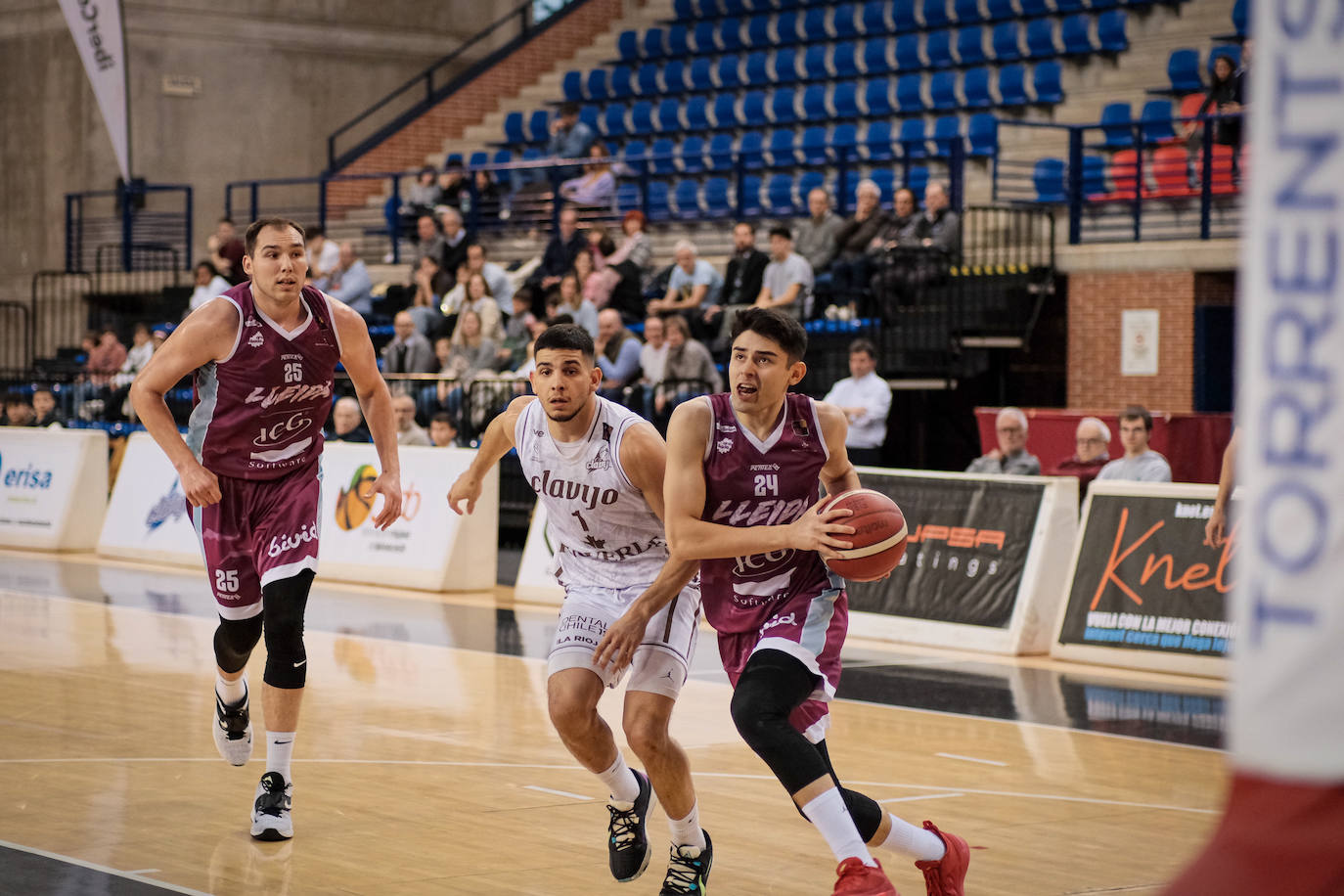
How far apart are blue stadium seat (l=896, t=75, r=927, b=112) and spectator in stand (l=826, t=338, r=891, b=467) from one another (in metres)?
7.74

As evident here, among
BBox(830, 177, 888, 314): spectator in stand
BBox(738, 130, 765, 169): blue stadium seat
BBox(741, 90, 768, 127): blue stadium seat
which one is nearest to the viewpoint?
BBox(830, 177, 888, 314): spectator in stand

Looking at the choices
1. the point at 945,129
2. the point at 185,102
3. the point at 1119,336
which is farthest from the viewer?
the point at 185,102

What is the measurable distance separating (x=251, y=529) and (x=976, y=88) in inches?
610

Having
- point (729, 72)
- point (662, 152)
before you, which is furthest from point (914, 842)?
point (729, 72)

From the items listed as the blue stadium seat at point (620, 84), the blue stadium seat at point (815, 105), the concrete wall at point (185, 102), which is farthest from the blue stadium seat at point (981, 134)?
the concrete wall at point (185, 102)

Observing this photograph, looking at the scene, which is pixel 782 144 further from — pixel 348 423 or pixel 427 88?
pixel 427 88

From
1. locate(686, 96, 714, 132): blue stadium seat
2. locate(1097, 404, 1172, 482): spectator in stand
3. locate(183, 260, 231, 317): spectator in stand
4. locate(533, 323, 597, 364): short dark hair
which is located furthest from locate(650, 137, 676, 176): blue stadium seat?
locate(533, 323, 597, 364): short dark hair

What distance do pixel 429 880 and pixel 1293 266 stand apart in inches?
161

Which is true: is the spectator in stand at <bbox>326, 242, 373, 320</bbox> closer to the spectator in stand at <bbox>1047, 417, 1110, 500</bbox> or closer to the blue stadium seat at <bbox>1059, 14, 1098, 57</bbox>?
the blue stadium seat at <bbox>1059, 14, 1098, 57</bbox>

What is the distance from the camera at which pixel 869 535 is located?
5.08 metres

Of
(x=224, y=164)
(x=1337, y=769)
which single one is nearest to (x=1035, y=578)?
(x=1337, y=769)

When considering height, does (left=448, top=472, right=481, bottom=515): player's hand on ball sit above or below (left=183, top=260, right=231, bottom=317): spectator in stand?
below

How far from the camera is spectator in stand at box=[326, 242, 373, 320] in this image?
20.3 m

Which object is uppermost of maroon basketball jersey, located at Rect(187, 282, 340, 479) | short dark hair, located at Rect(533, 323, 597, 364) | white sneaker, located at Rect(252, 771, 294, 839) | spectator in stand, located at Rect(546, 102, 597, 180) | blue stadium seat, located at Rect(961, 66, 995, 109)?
blue stadium seat, located at Rect(961, 66, 995, 109)
